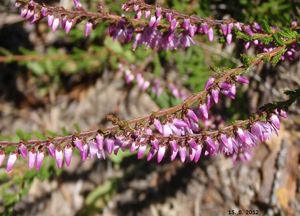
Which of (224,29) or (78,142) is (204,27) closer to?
(224,29)

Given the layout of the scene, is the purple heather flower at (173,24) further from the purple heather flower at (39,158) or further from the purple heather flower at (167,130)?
the purple heather flower at (39,158)

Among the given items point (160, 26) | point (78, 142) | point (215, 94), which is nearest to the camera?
point (215, 94)

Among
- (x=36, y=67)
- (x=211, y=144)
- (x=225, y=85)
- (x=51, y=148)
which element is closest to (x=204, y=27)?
(x=225, y=85)

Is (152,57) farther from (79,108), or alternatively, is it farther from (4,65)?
(4,65)

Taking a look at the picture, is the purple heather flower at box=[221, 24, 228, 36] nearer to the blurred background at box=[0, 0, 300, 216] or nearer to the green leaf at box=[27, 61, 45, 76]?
the blurred background at box=[0, 0, 300, 216]

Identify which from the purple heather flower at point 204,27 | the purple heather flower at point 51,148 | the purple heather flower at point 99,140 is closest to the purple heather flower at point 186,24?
the purple heather flower at point 204,27
